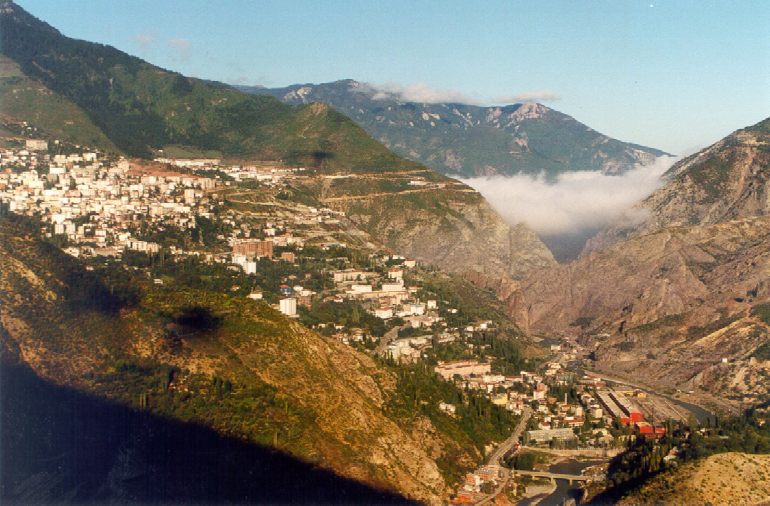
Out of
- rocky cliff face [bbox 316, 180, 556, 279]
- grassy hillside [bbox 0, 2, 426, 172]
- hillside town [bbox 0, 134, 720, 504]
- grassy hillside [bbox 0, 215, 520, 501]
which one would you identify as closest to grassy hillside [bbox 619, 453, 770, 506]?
hillside town [bbox 0, 134, 720, 504]

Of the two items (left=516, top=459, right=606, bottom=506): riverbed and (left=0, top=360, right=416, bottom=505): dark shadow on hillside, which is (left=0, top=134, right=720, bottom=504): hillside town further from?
(left=0, top=360, right=416, bottom=505): dark shadow on hillside

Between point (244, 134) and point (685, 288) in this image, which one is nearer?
point (685, 288)

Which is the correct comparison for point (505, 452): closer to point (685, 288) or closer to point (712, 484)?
point (712, 484)

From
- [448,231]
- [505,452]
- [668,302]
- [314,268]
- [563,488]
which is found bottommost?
[563,488]

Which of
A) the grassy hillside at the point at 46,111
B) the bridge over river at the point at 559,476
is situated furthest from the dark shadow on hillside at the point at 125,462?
the grassy hillside at the point at 46,111

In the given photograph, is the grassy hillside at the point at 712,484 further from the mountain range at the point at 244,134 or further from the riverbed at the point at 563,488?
the mountain range at the point at 244,134

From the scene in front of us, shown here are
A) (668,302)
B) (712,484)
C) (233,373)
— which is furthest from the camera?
(668,302)

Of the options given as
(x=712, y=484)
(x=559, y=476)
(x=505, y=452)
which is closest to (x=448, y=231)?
(x=505, y=452)
